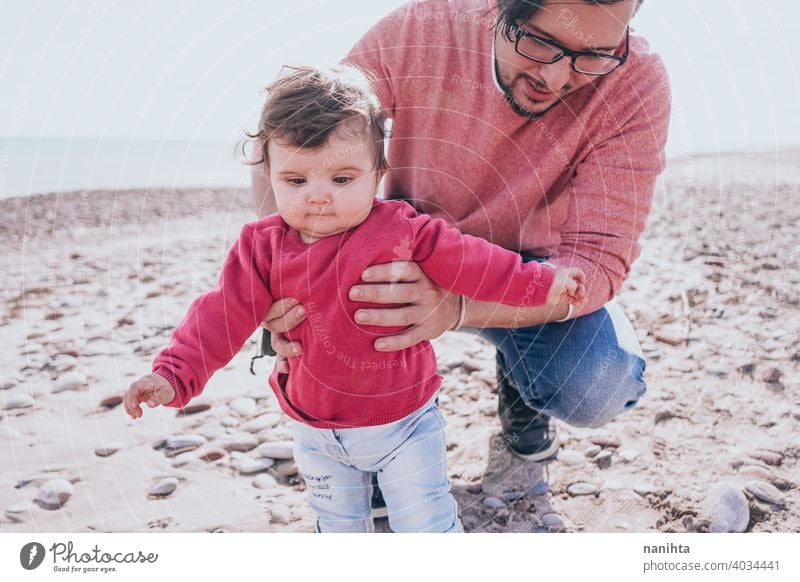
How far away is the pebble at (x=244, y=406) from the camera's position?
2.33 m

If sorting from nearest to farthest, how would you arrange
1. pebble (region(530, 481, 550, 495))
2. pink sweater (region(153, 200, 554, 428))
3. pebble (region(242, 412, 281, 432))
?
pink sweater (region(153, 200, 554, 428)) < pebble (region(530, 481, 550, 495)) < pebble (region(242, 412, 281, 432))

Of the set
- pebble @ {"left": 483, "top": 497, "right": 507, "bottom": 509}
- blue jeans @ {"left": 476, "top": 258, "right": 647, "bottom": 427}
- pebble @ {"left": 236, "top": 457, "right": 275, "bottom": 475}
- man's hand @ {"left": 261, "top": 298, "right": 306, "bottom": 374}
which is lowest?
pebble @ {"left": 483, "top": 497, "right": 507, "bottom": 509}

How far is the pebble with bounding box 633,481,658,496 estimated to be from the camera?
192 cm

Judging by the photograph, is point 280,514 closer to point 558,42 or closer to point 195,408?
point 195,408

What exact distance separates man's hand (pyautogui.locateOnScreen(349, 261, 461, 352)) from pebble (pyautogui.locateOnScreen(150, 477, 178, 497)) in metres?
0.81

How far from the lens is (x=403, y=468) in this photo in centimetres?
157

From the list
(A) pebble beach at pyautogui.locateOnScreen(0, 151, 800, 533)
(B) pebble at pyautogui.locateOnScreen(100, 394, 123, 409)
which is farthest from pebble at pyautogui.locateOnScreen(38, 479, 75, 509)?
(B) pebble at pyautogui.locateOnScreen(100, 394, 123, 409)

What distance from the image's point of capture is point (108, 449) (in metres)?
2.10

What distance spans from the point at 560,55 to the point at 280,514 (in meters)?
1.33

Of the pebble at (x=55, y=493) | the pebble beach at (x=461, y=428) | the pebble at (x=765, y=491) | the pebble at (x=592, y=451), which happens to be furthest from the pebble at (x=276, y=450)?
the pebble at (x=765, y=491)

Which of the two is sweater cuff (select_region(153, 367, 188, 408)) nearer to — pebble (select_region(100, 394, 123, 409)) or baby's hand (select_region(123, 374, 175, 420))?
baby's hand (select_region(123, 374, 175, 420))

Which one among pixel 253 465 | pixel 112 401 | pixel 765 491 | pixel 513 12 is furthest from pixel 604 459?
pixel 112 401

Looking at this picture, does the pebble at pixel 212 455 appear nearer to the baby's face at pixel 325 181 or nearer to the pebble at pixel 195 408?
the pebble at pixel 195 408
